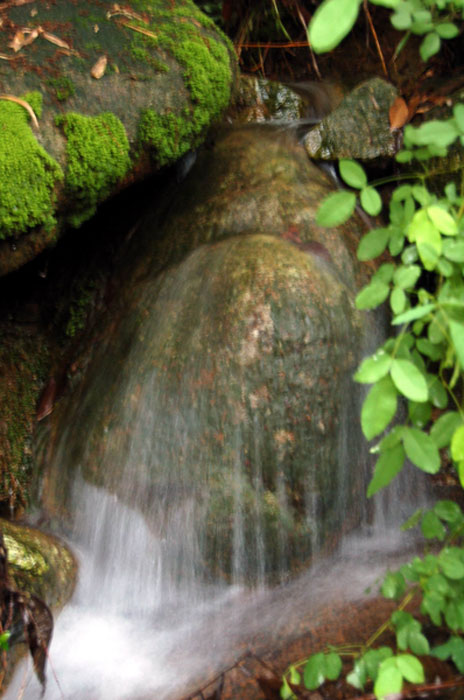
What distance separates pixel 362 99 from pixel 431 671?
3496 mm

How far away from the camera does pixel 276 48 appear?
5.30 m

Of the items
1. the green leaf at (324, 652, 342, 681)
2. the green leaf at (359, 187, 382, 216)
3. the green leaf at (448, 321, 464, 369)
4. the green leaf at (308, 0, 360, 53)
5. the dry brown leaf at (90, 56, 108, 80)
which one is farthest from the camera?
the dry brown leaf at (90, 56, 108, 80)

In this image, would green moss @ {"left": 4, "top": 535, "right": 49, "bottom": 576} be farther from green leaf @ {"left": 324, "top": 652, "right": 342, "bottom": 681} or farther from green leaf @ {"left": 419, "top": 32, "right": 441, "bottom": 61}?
green leaf @ {"left": 419, "top": 32, "right": 441, "bottom": 61}

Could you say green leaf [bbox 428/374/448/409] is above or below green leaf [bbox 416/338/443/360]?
below

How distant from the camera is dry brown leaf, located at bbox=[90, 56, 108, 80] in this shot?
3117mm

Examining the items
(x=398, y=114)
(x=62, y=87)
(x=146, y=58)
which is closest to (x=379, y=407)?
(x=62, y=87)

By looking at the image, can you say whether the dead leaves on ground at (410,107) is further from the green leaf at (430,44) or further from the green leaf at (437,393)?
the green leaf at (437,393)

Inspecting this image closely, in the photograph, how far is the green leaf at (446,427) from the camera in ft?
4.22

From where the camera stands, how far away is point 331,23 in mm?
859

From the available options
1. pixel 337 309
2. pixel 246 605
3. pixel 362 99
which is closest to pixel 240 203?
pixel 337 309

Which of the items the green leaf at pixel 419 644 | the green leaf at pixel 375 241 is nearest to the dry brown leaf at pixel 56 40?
the green leaf at pixel 375 241

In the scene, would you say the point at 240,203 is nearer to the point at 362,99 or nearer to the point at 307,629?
the point at 362,99

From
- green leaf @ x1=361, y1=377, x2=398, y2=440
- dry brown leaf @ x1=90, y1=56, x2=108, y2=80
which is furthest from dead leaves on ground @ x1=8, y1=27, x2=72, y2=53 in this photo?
green leaf @ x1=361, y1=377, x2=398, y2=440

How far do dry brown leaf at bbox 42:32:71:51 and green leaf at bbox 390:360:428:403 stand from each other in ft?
9.35
